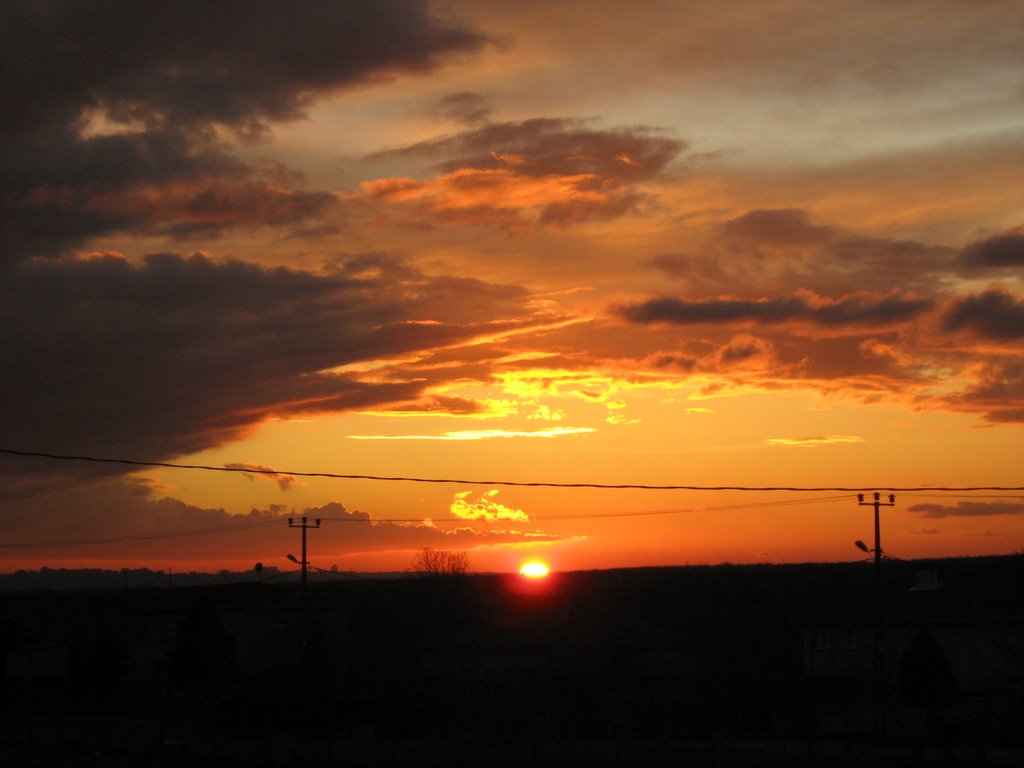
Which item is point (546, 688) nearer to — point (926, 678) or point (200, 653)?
point (926, 678)

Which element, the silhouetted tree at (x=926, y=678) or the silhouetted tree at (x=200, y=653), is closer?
the silhouetted tree at (x=926, y=678)

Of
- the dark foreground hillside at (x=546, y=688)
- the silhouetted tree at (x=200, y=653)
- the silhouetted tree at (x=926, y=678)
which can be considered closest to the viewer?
the dark foreground hillside at (x=546, y=688)

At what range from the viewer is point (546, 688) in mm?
48406

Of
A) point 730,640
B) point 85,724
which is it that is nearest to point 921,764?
point 85,724

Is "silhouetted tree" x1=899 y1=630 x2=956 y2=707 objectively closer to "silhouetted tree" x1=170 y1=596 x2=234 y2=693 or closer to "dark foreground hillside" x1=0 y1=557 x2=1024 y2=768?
"dark foreground hillside" x1=0 y1=557 x2=1024 y2=768

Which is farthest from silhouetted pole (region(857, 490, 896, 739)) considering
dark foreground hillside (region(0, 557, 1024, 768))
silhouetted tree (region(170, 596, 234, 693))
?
silhouetted tree (region(170, 596, 234, 693))

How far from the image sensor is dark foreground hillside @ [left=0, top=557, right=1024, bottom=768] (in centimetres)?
3875

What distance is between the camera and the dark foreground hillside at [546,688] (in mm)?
38750

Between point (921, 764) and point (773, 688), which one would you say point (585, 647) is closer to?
point (773, 688)

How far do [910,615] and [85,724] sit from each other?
3756 cm

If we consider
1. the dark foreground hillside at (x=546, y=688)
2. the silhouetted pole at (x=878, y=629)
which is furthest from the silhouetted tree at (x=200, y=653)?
the silhouetted pole at (x=878, y=629)

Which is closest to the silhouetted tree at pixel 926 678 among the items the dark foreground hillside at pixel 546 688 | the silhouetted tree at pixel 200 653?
the dark foreground hillside at pixel 546 688

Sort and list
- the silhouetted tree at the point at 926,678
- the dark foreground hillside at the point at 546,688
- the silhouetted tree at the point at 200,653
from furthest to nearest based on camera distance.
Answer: the silhouetted tree at the point at 200,653 → the silhouetted tree at the point at 926,678 → the dark foreground hillside at the point at 546,688

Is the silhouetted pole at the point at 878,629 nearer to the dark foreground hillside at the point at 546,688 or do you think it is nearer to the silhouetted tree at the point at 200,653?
the dark foreground hillside at the point at 546,688
